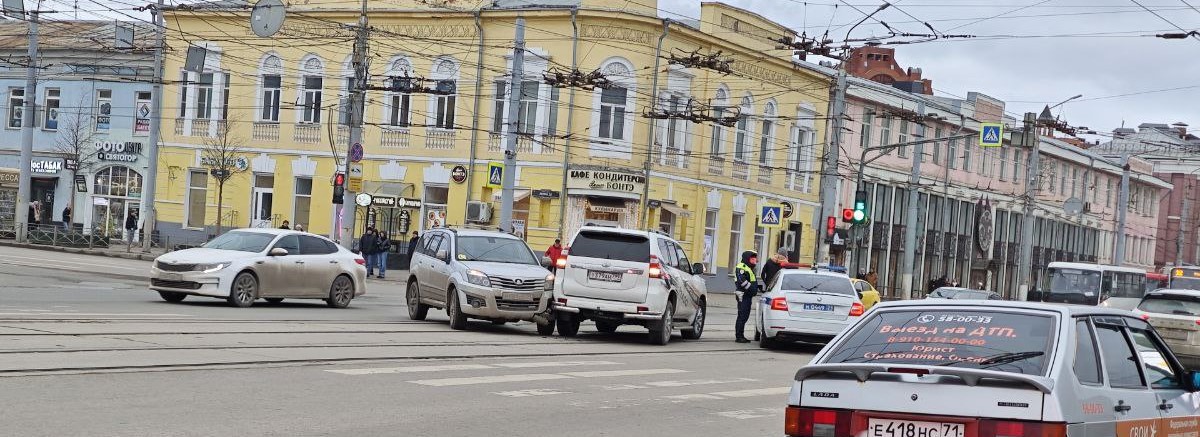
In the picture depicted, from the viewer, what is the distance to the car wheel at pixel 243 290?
24.1 m

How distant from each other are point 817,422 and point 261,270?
59.7 feet

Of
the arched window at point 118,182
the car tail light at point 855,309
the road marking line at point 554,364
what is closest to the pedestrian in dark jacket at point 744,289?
the car tail light at point 855,309

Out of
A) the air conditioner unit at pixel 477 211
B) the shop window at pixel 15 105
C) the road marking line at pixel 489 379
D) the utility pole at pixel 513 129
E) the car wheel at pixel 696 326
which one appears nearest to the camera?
the road marking line at pixel 489 379

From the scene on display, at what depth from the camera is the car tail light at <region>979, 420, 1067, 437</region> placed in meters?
6.95

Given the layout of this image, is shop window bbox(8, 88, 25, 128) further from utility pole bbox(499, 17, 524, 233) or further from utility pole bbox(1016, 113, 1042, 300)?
utility pole bbox(1016, 113, 1042, 300)

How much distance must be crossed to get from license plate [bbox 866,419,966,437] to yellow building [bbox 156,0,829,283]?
37914 mm

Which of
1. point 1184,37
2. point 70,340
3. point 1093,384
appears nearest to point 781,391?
point 70,340

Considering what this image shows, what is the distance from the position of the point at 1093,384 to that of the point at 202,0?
50979mm

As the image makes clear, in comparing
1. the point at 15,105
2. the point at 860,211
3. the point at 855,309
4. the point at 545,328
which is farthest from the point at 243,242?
the point at 15,105

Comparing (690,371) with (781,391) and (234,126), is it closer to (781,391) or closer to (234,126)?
(781,391)

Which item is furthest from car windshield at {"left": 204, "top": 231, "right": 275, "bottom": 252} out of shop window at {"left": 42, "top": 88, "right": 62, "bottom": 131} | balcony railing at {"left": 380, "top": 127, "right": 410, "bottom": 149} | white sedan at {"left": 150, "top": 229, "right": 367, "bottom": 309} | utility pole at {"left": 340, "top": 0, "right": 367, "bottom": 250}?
shop window at {"left": 42, "top": 88, "right": 62, "bottom": 131}

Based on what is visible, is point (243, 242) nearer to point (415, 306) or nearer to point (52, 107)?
point (415, 306)

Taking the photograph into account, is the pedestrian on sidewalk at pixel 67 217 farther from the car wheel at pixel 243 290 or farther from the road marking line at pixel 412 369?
the road marking line at pixel 412 369

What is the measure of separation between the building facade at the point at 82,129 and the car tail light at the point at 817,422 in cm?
5186
